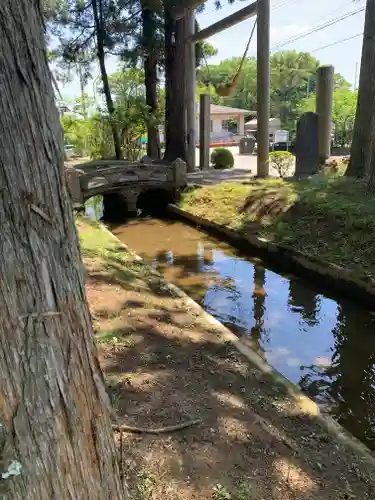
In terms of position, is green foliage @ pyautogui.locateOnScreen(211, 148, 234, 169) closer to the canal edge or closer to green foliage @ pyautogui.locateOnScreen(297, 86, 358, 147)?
green foliage @ pyautogui.locateOnScreen(297, 86, 358, 147)

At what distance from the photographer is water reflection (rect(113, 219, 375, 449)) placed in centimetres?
412

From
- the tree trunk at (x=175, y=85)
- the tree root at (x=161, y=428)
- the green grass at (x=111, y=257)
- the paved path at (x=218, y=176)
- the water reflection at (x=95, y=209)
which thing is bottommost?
the water reflection at (x=95, y=209)

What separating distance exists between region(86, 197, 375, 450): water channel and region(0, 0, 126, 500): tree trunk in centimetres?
309

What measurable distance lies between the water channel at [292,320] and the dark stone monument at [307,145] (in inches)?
143

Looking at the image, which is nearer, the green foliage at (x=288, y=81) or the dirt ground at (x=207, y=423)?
the dirt ground at (x=207, y=423)

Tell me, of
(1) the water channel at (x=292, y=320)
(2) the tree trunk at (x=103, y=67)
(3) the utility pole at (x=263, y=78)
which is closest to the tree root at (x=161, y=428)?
(1) the water channel at (x=292, y=320)

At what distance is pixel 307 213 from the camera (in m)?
8.33

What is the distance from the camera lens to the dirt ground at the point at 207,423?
2371mm

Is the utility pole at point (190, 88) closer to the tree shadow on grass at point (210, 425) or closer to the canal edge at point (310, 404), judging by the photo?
the canal edge at point (310, 404)

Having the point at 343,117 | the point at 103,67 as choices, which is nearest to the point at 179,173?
the point at 103,67

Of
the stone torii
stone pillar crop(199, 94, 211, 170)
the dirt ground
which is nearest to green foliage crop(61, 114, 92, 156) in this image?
stone pillar crop(199, 94, 211, 170)

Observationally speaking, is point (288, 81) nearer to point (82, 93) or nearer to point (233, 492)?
point (82, 93)

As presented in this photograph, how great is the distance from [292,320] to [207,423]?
312 centimetres

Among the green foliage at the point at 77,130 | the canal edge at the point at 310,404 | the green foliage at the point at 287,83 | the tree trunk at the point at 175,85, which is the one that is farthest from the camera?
the green foliage at the point at 287,83
